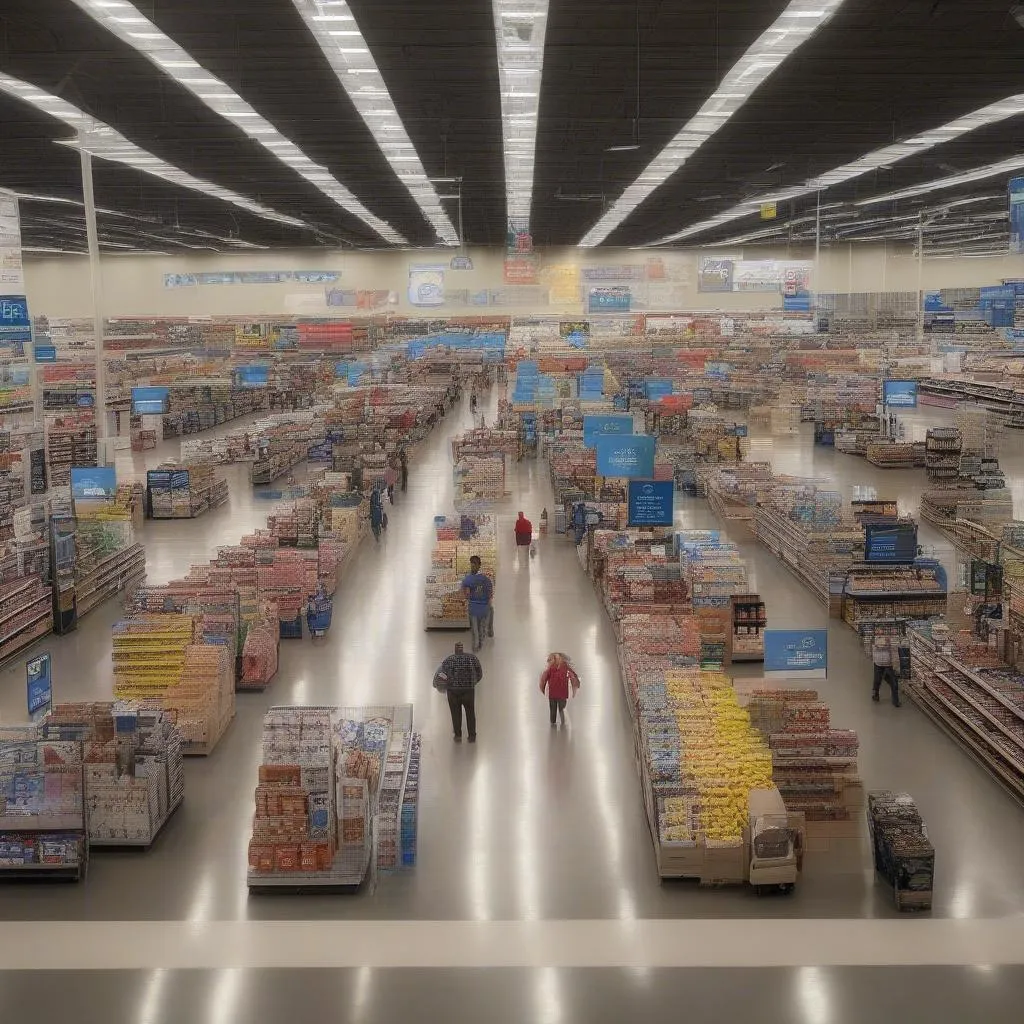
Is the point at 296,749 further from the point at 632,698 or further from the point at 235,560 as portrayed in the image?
the point at 235,560

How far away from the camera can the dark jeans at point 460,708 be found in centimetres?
1102

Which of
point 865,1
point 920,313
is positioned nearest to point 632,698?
point 865,1

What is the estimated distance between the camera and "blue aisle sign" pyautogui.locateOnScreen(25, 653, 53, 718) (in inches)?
430

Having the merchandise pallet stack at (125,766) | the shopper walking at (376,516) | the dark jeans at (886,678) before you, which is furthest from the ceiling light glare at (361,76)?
the dark jeans at (886,678)

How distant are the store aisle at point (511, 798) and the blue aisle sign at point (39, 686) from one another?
1.14 meters

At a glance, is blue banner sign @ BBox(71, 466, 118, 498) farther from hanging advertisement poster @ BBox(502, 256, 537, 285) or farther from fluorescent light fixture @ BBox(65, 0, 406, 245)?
hanging advertisement poster @ BBox(502, 256, 537, 285)

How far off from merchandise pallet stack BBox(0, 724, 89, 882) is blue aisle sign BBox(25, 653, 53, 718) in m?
2.43

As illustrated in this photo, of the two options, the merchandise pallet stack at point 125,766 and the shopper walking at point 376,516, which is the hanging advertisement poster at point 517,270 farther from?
the merchandise pallet stack at point 125,766

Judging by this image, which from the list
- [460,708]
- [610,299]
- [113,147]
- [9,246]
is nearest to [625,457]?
[460,708]

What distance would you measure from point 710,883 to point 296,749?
3001 millimetres

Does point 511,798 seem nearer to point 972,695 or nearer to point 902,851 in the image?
point 902,851

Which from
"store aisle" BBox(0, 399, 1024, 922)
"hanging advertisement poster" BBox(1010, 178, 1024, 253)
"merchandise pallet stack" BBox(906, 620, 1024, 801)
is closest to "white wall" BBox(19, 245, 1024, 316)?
"hanging advertisement poster" BBox(1010, 178, 1024, 253)

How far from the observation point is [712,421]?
96.7ft

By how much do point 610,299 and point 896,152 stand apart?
9.06m
